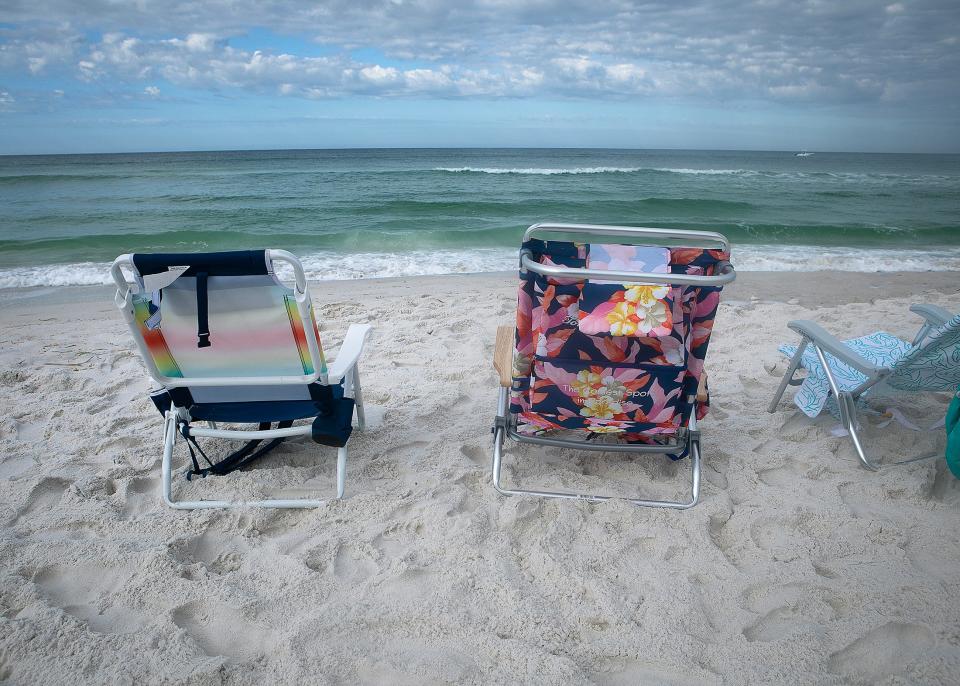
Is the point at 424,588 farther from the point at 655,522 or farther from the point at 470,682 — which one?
the point at 655,522

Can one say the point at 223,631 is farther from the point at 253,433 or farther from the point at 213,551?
the point at 253,433

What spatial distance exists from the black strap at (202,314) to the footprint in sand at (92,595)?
903 millimetres

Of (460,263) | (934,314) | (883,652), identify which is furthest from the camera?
(460,263)

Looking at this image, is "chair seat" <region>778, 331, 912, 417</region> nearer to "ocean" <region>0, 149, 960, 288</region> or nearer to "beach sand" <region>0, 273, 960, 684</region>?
"beach sand" <region>0, 273, 960, 684</region>

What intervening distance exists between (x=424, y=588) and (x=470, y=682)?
41 cm

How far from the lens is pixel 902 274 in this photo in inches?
309

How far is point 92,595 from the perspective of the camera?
2.00 m

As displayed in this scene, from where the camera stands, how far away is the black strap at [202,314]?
7.34 ft

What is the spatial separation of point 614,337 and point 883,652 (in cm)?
134

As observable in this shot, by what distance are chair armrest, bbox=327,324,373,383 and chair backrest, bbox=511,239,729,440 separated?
2.63ft

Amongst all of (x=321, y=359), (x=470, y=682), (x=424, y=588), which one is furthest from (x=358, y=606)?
(x=321, y=359)

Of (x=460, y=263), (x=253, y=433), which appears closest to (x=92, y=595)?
(x=253, y=433)

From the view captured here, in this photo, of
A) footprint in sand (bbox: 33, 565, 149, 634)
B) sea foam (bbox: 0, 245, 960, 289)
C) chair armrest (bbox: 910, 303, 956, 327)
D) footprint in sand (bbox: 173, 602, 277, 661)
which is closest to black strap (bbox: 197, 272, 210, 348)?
footprint in sand (bbox: 33, 565, 149, 634)

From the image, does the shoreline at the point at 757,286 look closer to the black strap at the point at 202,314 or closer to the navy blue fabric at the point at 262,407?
the navy blue fabric at the point at 262,407
